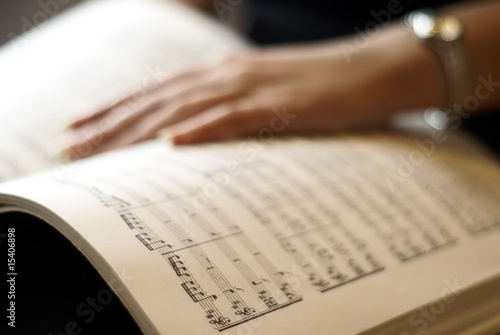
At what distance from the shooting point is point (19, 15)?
5.25 ft

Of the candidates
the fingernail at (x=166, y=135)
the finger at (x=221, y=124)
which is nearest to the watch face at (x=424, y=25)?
the finger at (x=221, y=124)

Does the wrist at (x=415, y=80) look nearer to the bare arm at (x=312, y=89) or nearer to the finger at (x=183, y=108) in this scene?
the bare arm at (x=312, y=89)

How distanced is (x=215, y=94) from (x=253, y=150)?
5.1 inches

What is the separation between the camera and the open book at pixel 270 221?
480 millimetres

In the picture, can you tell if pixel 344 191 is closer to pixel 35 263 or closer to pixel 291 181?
pixel 291 181

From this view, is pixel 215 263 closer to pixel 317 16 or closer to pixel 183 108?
pixel 183 108

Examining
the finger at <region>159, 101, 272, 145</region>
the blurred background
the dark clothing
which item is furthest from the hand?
the blurred background

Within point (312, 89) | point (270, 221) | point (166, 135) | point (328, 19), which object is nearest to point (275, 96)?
point (312, 89)

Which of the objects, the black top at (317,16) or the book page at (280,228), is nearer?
the book page at (280,228)

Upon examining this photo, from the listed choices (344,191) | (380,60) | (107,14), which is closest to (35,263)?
(344,191)

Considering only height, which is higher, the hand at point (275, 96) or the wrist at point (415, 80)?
the hand at point (275, 96)

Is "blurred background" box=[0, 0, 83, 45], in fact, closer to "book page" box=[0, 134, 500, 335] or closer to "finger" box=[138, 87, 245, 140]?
"finger" box=[138, 87, 245, 140]

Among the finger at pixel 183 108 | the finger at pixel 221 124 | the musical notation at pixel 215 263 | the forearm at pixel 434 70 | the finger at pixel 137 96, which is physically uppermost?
the finger at pixel 137 96

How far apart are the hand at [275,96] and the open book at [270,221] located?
3 cm
